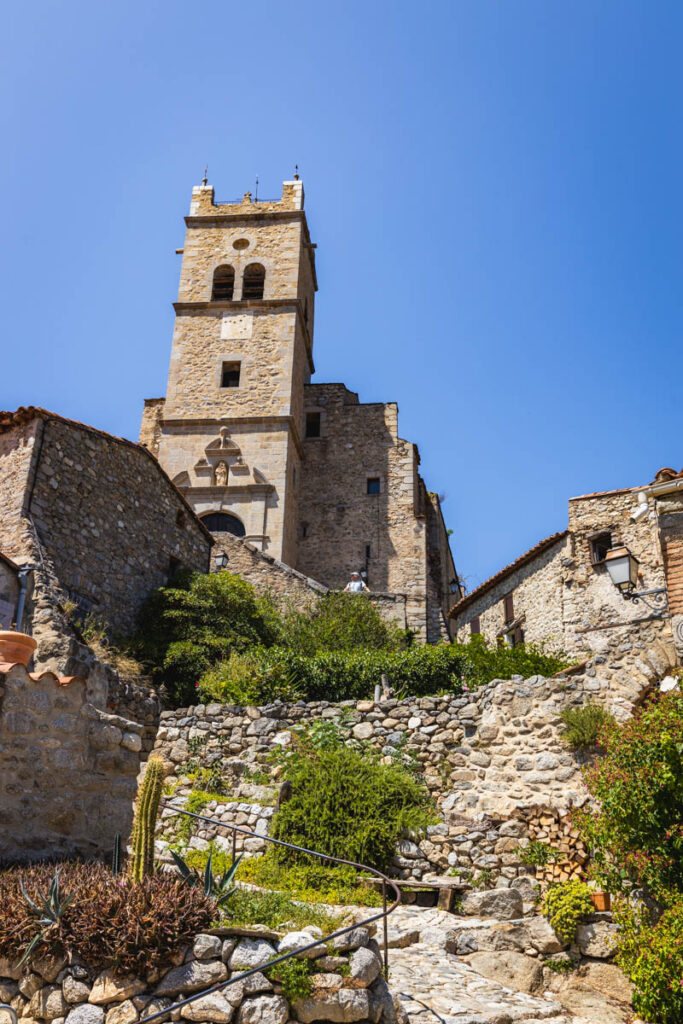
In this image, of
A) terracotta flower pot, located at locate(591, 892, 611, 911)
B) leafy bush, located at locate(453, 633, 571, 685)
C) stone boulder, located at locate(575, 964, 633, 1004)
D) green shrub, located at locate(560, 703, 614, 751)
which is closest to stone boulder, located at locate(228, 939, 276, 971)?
stone boulder, located at locate(575, 964, 633, 1004)

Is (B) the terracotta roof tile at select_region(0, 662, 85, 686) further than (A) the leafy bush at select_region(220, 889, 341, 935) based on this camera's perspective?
Yes

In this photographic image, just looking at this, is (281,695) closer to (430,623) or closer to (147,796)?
(147,796)

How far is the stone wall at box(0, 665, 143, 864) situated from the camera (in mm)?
6844

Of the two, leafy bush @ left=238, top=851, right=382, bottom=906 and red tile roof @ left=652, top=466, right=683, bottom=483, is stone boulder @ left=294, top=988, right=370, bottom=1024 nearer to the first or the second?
leafy bush @ left=238, top=851, right=382, bottom=906

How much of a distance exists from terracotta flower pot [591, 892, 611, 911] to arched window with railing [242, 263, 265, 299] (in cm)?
2962

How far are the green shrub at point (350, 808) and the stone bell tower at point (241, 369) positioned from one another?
18.0 m

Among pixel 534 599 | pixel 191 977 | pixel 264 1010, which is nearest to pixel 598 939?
pixel 264 1010

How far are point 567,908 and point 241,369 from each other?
26.7 meters

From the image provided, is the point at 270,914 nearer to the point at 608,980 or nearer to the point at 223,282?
the point at 608,980

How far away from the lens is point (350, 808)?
1088 centimetres

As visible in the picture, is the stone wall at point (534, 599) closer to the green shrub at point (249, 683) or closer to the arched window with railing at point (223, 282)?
the green shrub at point (249, 683)

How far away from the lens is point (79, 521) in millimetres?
15297

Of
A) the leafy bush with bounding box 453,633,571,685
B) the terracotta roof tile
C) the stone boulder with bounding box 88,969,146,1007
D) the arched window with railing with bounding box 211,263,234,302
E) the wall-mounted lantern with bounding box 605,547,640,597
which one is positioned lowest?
the stone boulder with bounding box 88,969,146,1007

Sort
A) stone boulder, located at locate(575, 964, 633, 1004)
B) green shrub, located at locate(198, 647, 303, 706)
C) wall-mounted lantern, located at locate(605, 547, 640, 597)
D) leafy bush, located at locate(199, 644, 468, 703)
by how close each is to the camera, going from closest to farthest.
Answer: stone boulder, located at locate(575, 964, 633, 1004)
wall-mounted lantern, located at locate(605, 547, 640, 597)
green shrub, located at locate(198, 647, 303, 706)
leafy bush, located at locate(199, 644, 468, 703)
